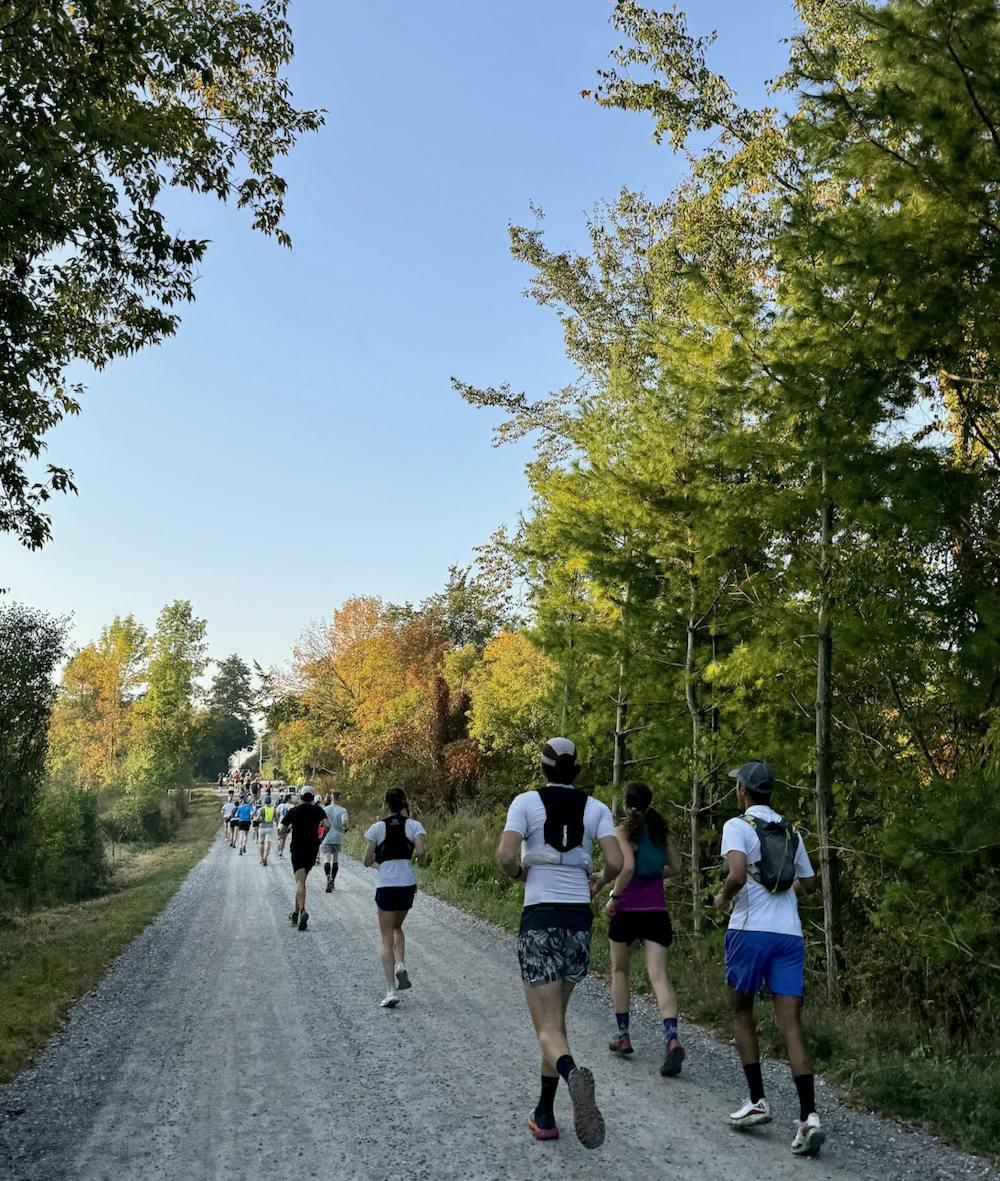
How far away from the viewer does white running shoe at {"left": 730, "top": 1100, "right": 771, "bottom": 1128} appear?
4852mm

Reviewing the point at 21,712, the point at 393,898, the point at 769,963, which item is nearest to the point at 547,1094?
the point at 769,963

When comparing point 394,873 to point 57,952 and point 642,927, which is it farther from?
point 57,952

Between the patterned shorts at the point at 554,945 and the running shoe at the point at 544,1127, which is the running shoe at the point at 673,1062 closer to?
the running shoe at the point at 544,1127

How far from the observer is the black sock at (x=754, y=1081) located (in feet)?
16.0

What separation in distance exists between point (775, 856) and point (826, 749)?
3784 millimetres

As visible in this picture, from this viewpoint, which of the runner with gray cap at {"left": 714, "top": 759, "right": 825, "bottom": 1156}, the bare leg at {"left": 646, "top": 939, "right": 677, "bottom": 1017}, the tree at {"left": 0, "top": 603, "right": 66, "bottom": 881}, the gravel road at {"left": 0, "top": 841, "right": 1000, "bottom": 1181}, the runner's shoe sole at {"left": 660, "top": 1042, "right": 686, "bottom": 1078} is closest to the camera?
the gravel road at {"left": 0, "top": 841, "right": 1000, "bottom": 1181}

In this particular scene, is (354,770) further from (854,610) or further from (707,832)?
(854,610)

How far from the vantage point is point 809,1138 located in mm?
4512

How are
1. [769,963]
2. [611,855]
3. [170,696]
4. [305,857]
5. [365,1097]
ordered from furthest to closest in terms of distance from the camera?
[170,696], [305,857], [365,1097], [611,855], [769,963]

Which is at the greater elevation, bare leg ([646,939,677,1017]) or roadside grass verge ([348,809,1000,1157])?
bare leg ([646,939,677,1017])

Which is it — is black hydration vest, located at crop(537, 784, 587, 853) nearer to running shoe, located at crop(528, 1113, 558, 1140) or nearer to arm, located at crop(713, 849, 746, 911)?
arm, located at crop(713, 849, 746, 911)

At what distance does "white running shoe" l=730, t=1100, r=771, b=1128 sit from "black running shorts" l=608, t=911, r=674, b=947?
1.70 metres

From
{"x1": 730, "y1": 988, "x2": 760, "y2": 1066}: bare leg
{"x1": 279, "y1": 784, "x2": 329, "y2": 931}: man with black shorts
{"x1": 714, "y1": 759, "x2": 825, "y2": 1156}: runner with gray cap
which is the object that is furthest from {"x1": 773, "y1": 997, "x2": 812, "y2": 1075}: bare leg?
{"x1": 279, "y1": 784, "x2": 329, "y2": 931}: man with black shorts

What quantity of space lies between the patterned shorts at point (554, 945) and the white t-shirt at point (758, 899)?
2.87 ft
